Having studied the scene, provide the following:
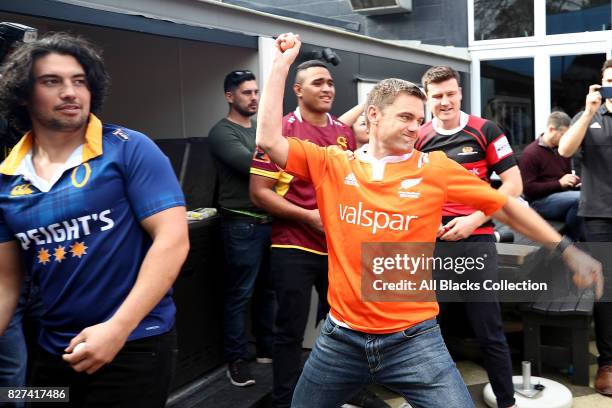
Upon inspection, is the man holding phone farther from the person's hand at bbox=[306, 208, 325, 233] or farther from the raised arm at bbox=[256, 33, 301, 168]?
the raised arm at bbox=[256, 33, 301, 168]

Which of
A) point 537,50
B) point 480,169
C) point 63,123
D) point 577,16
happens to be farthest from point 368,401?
point 577,16

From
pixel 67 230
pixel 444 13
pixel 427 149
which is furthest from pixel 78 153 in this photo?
pixel 444 13

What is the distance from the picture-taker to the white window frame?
407 inches

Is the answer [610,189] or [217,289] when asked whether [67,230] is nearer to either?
[217,289]

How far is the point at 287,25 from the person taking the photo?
4.43 m

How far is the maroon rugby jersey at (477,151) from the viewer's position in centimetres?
329

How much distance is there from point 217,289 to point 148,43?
206 cm

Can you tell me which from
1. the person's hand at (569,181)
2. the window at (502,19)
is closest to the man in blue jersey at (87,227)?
the person's hand at (569,181)

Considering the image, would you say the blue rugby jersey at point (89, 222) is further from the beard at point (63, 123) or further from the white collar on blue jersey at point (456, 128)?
the white collar on blue jersey at point (456, 128)

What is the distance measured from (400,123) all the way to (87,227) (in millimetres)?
1165

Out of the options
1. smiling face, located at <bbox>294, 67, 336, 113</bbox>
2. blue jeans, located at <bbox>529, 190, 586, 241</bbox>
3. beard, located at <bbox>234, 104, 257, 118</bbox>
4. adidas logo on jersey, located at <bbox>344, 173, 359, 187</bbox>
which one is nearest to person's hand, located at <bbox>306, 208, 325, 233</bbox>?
smiling face, located at <bbox>294, 67, 336, 113</bbox>

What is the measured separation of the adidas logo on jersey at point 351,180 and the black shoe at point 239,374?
1.90 m

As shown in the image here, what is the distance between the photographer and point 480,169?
332 centimetres

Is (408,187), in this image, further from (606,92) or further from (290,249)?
(606,92)
